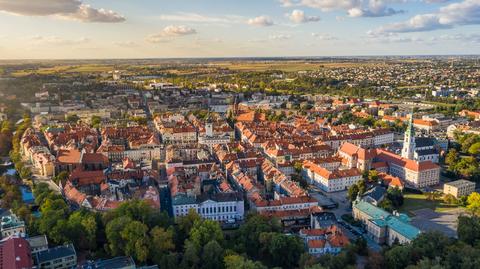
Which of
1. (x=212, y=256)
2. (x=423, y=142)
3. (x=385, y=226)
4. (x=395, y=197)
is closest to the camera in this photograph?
(x=212, y=256)

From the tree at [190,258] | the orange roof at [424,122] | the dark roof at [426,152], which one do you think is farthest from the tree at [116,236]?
the orange roof at [424,122]

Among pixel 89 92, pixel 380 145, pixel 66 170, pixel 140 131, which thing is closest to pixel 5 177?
pixel 66 170

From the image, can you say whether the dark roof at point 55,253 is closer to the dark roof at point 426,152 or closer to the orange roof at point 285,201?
the orange roof at point 285,201

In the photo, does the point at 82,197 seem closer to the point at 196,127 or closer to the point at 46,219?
the point at 46,219

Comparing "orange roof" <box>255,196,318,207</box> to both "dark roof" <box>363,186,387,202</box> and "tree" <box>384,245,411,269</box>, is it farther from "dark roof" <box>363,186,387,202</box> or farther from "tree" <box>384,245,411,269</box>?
"tree" <box>384,245,411,269</box>

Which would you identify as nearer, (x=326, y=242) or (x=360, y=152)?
(x=326, y=242)

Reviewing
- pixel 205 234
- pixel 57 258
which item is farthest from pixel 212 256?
pixel 57 258

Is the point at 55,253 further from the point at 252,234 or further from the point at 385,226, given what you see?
the point at 385,226
